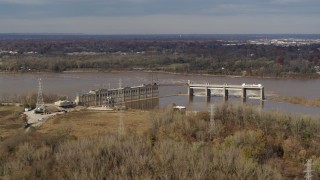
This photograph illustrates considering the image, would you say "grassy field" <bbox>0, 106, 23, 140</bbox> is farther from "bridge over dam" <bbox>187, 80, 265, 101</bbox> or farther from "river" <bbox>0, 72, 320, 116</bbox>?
"bridge over dam" <bbox>187, 80, 265, 101</bbox>

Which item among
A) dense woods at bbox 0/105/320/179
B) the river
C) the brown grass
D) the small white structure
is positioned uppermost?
dense woods at bbox 0/105/320/179

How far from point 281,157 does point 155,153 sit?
4.62 meters

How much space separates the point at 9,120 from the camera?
19938mm

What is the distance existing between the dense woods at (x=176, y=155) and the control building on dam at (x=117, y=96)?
9.51 meters

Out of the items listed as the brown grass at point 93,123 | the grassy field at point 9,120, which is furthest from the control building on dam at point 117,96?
the grassy field at point 9,120

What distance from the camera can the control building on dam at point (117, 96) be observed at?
25.7 m

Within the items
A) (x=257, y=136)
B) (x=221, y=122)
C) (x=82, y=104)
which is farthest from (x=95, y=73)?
(x=257, y=136)

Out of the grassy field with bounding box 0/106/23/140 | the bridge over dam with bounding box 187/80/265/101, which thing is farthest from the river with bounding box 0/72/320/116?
the grassy field with bounding box 0/106/23/140

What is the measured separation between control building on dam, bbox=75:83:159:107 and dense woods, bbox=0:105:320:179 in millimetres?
9514

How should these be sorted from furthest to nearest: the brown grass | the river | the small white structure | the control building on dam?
the river → the control building on dam → the small white structure → the brown grass

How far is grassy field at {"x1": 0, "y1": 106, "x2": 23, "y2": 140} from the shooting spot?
1736 cm

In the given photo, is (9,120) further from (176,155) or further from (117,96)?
(176,155)

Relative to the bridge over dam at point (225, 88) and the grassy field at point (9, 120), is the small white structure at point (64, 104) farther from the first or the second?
the bridge over dam at point (225, 88)

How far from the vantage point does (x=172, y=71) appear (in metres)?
44.6
